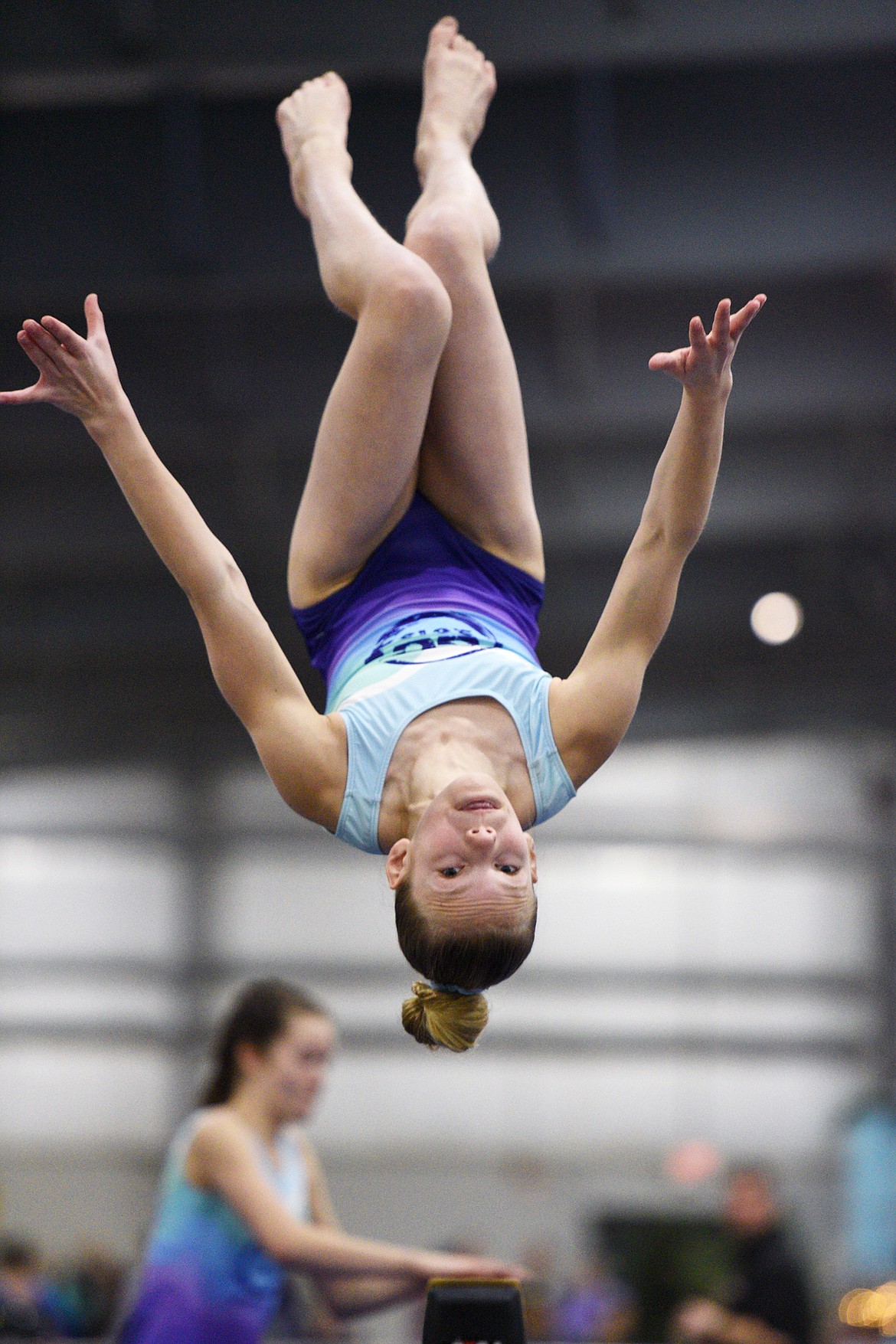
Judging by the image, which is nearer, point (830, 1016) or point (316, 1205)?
point (316, 1205)

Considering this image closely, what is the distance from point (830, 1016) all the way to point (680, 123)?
5.14 m

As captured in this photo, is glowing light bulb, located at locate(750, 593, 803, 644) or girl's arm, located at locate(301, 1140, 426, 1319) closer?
girl's arm, located at locate(301, 1140, 426, 1319)

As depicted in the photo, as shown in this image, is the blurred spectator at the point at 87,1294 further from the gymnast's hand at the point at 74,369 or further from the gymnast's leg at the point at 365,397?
the gymnast's hand at the point at 74,369

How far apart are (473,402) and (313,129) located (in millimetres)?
687

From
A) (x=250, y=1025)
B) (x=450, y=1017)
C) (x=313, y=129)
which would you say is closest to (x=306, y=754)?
(x=450, y=1017)

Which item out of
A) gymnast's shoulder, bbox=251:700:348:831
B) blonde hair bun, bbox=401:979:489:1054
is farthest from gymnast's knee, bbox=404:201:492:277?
blonde hair bun, bbox=401:979:489:1054

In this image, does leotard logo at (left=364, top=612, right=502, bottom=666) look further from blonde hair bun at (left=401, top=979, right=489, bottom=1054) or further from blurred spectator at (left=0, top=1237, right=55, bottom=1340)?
blurred spectator at (left=0, top=1237, right=55, bottom=1340)

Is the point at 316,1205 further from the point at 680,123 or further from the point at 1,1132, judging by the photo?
the point at 1,1132

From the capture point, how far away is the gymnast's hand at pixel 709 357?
2.06 m

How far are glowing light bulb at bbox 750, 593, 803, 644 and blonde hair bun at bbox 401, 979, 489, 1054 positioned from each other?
5535 millimetres

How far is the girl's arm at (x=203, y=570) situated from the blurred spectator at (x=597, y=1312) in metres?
4.72

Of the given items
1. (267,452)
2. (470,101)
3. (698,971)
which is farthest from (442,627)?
(698,971)

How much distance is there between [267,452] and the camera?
6672 mm

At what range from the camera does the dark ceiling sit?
13.2ft
